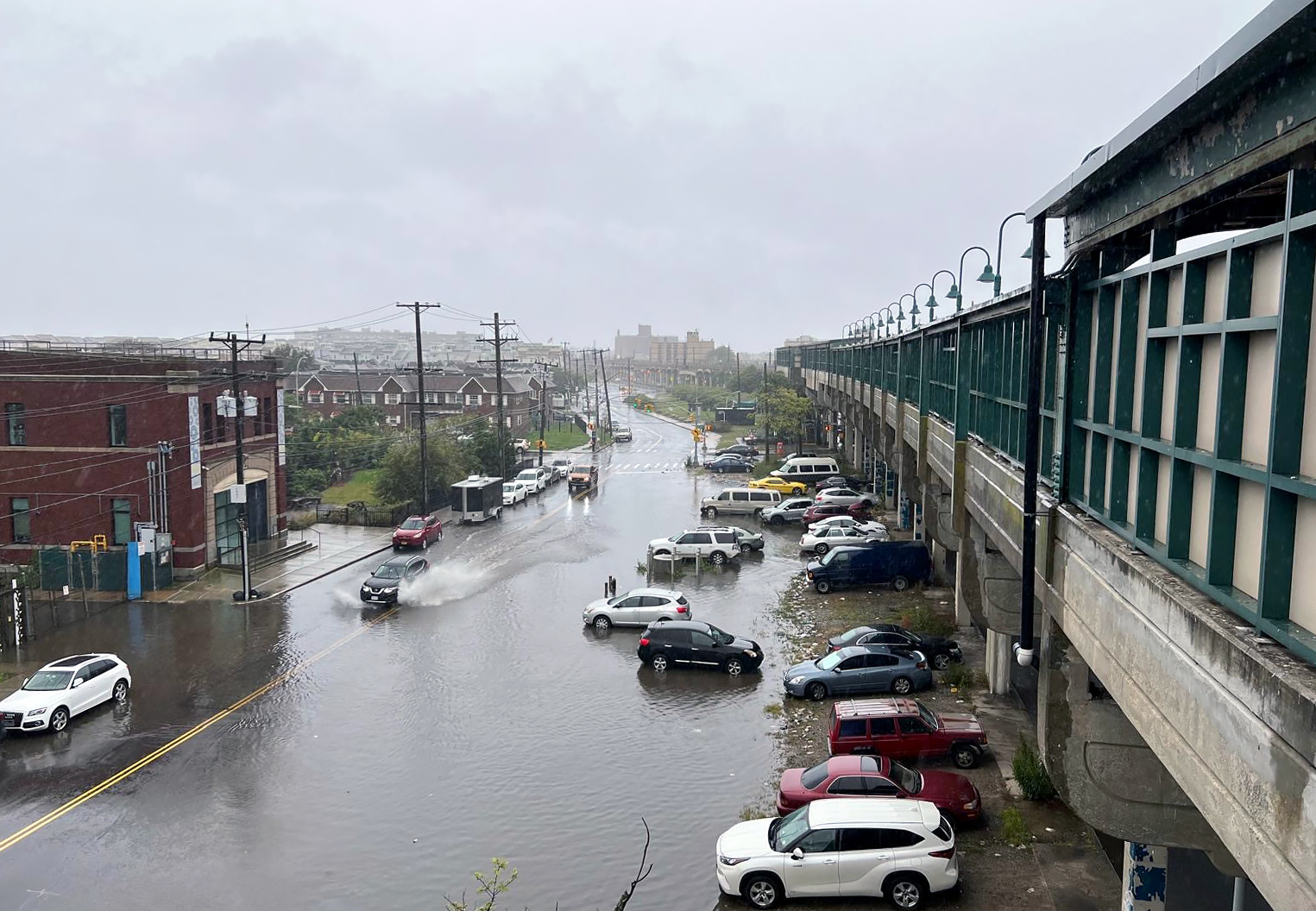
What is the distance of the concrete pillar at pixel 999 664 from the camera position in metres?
19.0

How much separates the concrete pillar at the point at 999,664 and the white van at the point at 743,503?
24.9 meters

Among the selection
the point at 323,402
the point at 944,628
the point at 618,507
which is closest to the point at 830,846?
the point at 944,628

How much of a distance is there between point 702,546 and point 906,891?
72.4ft

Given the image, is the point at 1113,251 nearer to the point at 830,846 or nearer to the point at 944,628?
the point at 830,846

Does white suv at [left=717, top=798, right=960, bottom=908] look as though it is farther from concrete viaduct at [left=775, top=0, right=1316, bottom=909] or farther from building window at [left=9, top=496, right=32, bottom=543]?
building window at [left=9, top=496, right=32, bottom=543]

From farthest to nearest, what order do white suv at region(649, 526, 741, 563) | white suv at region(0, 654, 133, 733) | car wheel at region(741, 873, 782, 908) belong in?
white suv at region(649, 526, 741, 563), white suv at region(0, 654, 133, 733), car wheel at region(741, 873, 782, 908)

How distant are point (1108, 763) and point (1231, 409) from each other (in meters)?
4.79

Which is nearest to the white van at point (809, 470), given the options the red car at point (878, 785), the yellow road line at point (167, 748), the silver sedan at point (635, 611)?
the silver sedan at point (635, 611)

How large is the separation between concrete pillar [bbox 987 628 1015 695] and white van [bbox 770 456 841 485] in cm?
3341

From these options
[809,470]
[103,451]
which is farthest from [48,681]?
[809,470]

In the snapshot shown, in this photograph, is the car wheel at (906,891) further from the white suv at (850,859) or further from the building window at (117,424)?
the building window at (117,424)

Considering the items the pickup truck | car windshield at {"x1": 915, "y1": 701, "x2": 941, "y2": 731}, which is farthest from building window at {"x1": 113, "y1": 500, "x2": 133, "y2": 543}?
car windshield at {"x1": 915, "y1": 701, "x2": 941, "y2": 731}

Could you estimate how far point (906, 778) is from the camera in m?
14.2

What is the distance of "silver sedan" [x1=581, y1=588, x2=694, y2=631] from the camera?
25453 millimetres
